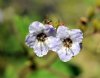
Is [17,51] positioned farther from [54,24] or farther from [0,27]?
[54,24]

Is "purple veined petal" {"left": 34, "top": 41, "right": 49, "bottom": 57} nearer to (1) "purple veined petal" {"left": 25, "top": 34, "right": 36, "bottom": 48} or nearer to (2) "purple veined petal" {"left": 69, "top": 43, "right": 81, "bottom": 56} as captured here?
(1) "purple veined petal" {"left": 25, "top": 34, "right": 36, "bottom": 48}

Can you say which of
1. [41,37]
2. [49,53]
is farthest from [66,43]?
[49,53]

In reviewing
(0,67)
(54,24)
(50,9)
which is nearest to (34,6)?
(50,9)

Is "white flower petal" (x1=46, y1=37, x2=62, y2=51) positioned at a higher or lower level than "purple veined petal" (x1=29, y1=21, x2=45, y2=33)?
lower

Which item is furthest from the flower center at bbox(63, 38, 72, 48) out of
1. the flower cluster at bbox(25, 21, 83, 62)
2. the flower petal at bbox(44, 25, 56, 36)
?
the flower petal at bbox(44, 25, 56, 36)

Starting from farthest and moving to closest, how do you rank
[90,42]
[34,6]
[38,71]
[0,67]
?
[34,6] < [90,42] < [0,67] < [38,71]

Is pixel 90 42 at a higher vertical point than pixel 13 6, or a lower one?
lower

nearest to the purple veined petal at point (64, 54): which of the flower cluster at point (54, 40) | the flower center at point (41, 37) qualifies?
the flower cluster at point (54, 40)

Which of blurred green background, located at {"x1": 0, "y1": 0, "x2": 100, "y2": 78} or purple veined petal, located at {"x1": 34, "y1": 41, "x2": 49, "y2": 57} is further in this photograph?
blurred green background, located at {"x1": 0, "y1": 0, "x2": 100, "y2": 78}
